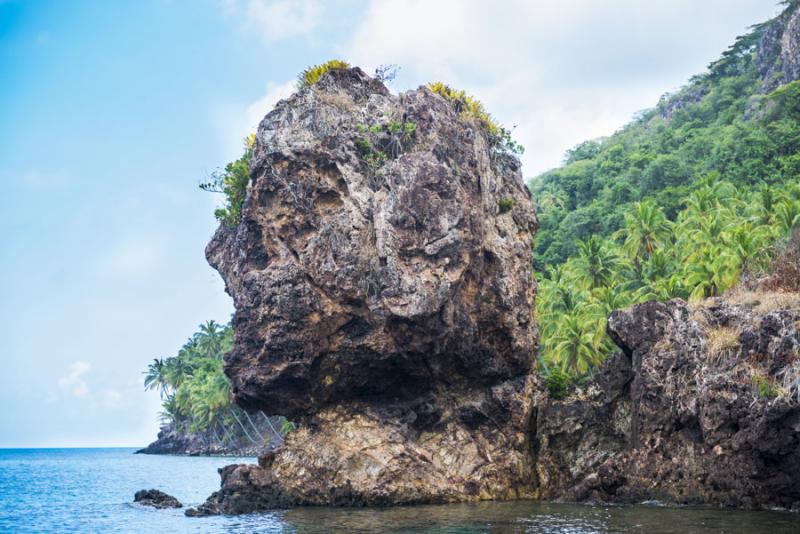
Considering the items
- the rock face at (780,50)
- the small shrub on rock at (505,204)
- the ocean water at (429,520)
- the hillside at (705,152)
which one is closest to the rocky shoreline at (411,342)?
the small shrub on rock at (505,204)

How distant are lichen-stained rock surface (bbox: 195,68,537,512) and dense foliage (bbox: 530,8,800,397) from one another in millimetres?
4079

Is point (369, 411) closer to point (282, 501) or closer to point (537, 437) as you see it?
point (282, 501)

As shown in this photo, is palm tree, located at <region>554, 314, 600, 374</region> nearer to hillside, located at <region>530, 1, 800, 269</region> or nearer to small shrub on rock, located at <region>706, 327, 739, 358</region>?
small shrub on rock, located at <region>706, 327, 739, 358</region>

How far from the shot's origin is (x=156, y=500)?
30.4 metres

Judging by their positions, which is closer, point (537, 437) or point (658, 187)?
point (537, 437)

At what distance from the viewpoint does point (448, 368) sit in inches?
1063

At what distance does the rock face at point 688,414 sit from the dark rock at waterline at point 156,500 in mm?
14667

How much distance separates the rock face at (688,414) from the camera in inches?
814

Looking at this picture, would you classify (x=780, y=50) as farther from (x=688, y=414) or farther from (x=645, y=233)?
(x=688, y=414)

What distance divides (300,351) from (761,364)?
1476 centimetres

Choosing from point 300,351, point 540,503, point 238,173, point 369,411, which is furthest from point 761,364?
point 238,173

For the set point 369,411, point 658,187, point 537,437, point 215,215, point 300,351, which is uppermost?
point 658,187

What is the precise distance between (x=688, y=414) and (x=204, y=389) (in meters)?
63.6

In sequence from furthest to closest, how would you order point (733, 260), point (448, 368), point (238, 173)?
point (733, 260)
point (238, 173)
point (448, 368)
